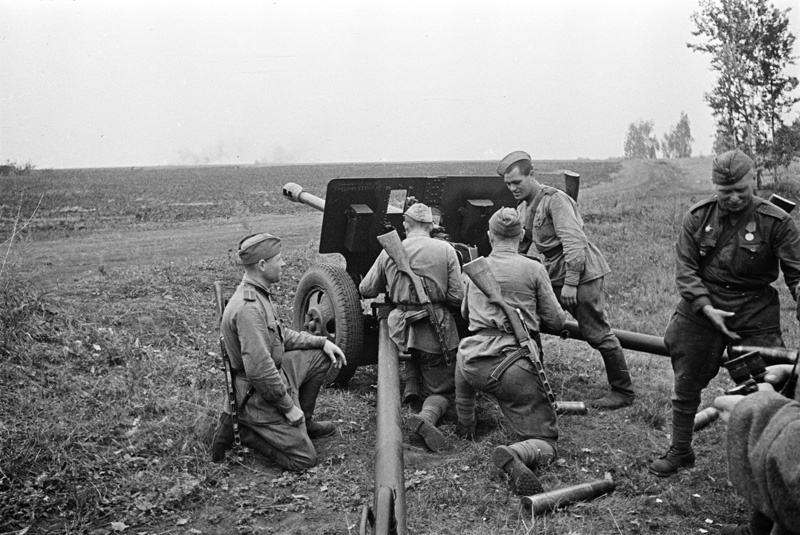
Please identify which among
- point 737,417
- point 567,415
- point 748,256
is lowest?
point 567,415

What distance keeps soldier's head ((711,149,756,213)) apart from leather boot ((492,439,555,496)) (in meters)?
1.79

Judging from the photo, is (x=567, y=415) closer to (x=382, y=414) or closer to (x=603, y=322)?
(x=603, y=322)

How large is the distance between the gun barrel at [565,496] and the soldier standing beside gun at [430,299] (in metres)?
1.51

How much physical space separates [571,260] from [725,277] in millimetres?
1382

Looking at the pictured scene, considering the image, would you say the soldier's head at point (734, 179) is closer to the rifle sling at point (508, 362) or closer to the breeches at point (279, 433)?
the rifle sling at point (508, 362)

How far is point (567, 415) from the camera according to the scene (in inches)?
221

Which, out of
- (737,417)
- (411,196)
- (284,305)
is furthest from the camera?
(284,305)

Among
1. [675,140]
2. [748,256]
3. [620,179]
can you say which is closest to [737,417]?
[748,256]

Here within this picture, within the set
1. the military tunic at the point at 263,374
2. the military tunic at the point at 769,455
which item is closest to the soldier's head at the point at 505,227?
the military tunic at the point at 263,374

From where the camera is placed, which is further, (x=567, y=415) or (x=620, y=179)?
Result: (x=620, y=179)

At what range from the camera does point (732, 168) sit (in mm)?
4004

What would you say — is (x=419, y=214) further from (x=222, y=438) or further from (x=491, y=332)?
(x=222, y=438)

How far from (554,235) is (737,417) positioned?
354cm

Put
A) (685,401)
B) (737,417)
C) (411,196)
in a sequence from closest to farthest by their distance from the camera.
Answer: (737,417) < (685,401) < (411,196)
